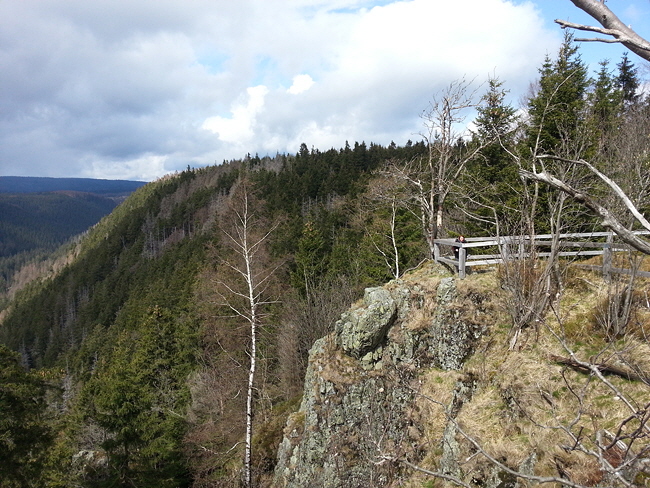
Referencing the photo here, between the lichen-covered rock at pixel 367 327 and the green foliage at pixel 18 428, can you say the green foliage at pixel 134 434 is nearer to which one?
the green foliage at pixel 18 428

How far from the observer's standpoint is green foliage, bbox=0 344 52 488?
11.5 m

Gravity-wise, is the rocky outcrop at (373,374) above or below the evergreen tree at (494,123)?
below

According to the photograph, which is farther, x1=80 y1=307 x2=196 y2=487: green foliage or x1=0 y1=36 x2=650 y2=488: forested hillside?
x1=80 y1=307 x2=196 y2=487: green foliage

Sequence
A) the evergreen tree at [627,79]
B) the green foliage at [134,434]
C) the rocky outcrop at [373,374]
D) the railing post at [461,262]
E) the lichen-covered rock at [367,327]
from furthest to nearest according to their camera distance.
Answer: the evergreen tree at [627,79]
the green foliage at [134,434]
the railing post at [461,262]
the lichen-covered rock at [367,327]
the rocky outcrop at [373,374]

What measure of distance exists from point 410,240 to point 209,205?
7024 centimetres

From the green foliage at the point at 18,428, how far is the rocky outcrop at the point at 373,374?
8.62 metres

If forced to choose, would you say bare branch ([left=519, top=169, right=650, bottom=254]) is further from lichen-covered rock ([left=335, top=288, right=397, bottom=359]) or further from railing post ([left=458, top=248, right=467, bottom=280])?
railing post ([left=458, top=248, right=467, bottom=280])

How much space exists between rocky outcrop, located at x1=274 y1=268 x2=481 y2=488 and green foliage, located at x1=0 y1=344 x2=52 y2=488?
8.62 metres

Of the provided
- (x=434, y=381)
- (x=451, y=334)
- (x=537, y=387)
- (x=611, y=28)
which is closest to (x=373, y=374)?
(x=434, y=381)

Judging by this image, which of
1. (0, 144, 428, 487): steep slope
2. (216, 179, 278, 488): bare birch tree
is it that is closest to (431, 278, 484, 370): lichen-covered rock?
(216, 179, 278, 488): bare birch tree

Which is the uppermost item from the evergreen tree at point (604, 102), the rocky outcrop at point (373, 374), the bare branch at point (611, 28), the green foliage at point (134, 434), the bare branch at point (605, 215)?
the evergreen tree at point (604, 102)

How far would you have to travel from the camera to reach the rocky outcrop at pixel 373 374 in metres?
8.53

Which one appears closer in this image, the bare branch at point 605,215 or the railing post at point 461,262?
the bare branch at point 605,215

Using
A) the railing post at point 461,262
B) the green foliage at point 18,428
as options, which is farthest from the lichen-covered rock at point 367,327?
the green foliage at point 18,428
